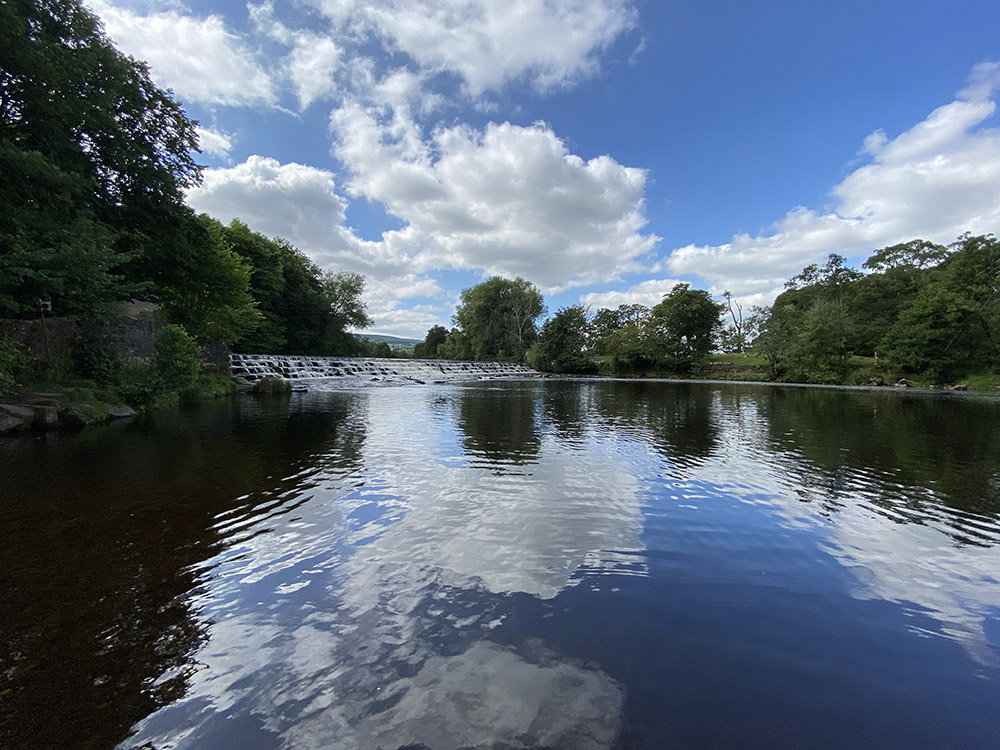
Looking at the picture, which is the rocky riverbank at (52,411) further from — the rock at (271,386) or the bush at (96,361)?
the rock at (271,386)

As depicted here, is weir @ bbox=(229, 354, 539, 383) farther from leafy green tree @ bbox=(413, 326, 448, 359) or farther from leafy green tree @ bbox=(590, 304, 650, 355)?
leafy green tree @ bbox=(413, 326, 448, 359)

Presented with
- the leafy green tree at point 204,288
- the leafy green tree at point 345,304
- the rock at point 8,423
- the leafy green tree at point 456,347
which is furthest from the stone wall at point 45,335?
the leafy green tree at point 456,347

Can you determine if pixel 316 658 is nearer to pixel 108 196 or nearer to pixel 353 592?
pixel 353 592

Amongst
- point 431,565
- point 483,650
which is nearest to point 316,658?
point 483,650

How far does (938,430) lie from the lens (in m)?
12.7

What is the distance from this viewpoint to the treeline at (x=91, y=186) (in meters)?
11.2

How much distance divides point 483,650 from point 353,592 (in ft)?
4.42

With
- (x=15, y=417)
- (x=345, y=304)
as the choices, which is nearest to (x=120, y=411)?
(x=15, y=417)

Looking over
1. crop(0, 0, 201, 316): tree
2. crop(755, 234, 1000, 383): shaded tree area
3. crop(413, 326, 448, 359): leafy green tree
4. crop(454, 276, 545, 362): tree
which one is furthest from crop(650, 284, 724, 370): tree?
crop(0, 0, 201, 316): tree

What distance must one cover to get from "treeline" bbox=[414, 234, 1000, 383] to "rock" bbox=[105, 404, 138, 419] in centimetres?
4810

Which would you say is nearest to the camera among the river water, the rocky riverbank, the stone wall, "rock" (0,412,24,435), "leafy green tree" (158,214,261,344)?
the river water

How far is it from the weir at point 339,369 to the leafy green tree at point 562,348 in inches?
451

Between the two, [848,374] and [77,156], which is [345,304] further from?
[848,374]

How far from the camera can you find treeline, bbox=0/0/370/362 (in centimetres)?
1125
